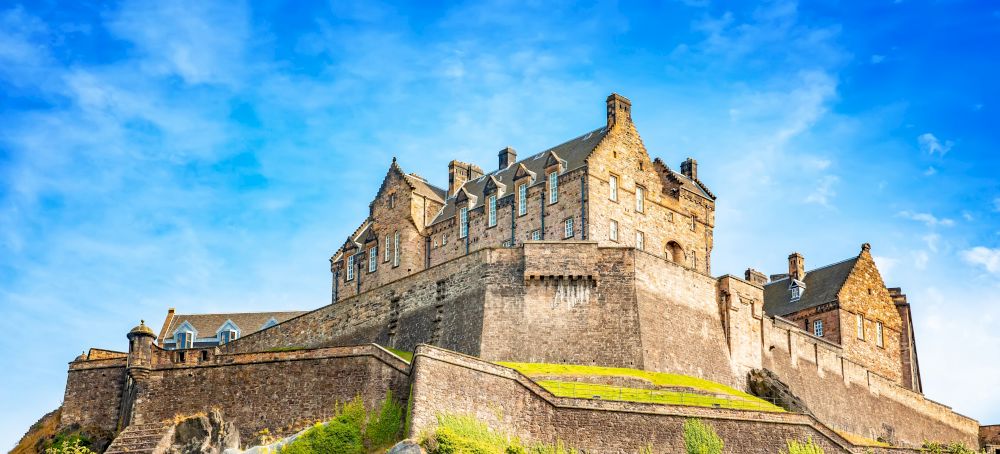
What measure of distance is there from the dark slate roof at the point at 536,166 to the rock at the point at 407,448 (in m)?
24.8

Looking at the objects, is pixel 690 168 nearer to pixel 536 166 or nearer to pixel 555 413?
pixel 536 166

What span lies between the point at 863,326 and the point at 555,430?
36.2 m

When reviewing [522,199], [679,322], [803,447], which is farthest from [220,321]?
[803,447]

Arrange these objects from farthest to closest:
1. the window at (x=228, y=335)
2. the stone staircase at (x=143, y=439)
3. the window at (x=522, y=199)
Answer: the window at (x=228, y=335), the window at (x=522, y=199), the stone staircase at (x=143, y=439)

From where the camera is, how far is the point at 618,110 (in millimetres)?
78562

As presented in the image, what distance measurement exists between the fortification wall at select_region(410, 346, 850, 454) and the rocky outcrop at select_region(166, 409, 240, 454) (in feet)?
32.7

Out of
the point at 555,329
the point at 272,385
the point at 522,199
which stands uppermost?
the point at 522,199

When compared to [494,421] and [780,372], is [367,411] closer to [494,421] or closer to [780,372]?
[494,421]

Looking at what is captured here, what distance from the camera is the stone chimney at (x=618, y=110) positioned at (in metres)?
78.2

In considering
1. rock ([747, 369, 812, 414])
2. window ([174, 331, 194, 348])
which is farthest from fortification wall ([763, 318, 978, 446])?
window ([174, 331, 194, 348])

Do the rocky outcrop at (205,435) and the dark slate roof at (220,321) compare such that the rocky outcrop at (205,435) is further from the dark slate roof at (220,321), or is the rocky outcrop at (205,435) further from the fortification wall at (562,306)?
the dark slate roof at (220,321)

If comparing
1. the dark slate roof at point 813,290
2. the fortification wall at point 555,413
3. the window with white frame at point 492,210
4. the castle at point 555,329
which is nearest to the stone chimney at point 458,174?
the castle at point 555,329

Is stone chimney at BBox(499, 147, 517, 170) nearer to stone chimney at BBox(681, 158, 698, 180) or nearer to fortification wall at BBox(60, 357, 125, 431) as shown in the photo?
stone chimney at BBox(681, 158, 698, 180)

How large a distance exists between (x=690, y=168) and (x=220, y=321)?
108 ft
